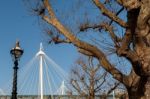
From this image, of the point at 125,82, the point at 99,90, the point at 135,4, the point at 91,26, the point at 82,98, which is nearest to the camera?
the point at 135,4

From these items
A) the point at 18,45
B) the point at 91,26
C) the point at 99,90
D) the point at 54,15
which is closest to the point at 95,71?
the point at 99,90

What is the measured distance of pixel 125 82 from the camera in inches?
454

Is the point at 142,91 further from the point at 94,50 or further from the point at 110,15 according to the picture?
the point at 110,15

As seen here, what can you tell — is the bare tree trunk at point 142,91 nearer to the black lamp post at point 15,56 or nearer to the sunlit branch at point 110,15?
the sunlit branch at point 110,15

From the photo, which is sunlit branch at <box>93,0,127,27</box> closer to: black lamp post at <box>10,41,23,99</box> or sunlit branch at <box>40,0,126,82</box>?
sunlit branch at <box>40,0,126,82</box>

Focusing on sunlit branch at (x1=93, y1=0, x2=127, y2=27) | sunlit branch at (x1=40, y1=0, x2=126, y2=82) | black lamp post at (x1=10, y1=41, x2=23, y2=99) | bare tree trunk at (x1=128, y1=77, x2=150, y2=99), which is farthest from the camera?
black lamp post at (x1=10, y1=41, x2=23, y2=99)

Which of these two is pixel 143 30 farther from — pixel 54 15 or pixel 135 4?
pixel 54 15

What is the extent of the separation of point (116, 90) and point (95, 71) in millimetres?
2524

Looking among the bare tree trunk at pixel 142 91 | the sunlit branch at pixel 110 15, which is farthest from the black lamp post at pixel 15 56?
the bare tree trunk at pixel 142 91

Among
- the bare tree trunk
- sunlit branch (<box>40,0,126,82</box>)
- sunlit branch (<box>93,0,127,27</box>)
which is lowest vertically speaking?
the bare tree trunk

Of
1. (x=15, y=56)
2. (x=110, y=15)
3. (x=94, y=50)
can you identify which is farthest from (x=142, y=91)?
(x=15, y=56)

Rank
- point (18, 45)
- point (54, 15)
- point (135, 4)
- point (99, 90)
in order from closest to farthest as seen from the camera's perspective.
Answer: point (135, 4)
point (54, 15)
point (18, 45)
point (99, 90)

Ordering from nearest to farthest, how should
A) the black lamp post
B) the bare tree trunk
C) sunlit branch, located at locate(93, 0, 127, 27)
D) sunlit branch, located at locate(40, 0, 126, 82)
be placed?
the bare tree trunk, sunlit branch, located at locate(40, 0, 126, 82), sunlit branch, located at locate(93, 0, 127, 27), the black lamp post

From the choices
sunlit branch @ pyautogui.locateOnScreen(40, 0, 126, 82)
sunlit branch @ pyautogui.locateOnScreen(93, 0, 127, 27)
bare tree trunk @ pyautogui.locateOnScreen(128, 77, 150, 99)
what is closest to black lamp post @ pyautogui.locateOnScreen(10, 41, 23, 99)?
sunlit branch @ pyautogui.locateOnScreen(40, 0, 126, 82)
